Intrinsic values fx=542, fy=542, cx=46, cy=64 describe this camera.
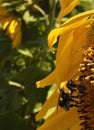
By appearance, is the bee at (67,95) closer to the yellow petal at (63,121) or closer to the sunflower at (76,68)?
the sunflower at (76,68)

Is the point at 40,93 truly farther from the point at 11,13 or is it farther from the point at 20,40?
the point at 11,13

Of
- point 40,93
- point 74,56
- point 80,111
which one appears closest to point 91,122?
point 80,111

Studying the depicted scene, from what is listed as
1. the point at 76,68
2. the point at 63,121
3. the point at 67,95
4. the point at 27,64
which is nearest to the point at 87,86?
the point at 67,95

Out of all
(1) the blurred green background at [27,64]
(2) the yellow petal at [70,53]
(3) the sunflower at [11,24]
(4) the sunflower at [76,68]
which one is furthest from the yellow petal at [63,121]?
(3) the sunflower at [11,24]

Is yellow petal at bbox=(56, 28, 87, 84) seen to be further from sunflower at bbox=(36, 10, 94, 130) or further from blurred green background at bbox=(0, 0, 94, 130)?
blurred green background at bbox=(0, 0, 94, 130)

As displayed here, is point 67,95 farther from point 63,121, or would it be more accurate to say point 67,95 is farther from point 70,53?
point 63,121

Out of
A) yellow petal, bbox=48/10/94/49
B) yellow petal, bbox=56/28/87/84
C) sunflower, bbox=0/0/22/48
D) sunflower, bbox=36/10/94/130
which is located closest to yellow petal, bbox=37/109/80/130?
sunflower, bbox=36/10/94/130

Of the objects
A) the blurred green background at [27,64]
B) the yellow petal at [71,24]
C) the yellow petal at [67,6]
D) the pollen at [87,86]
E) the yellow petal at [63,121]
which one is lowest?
the blurred green background at [27,64]
